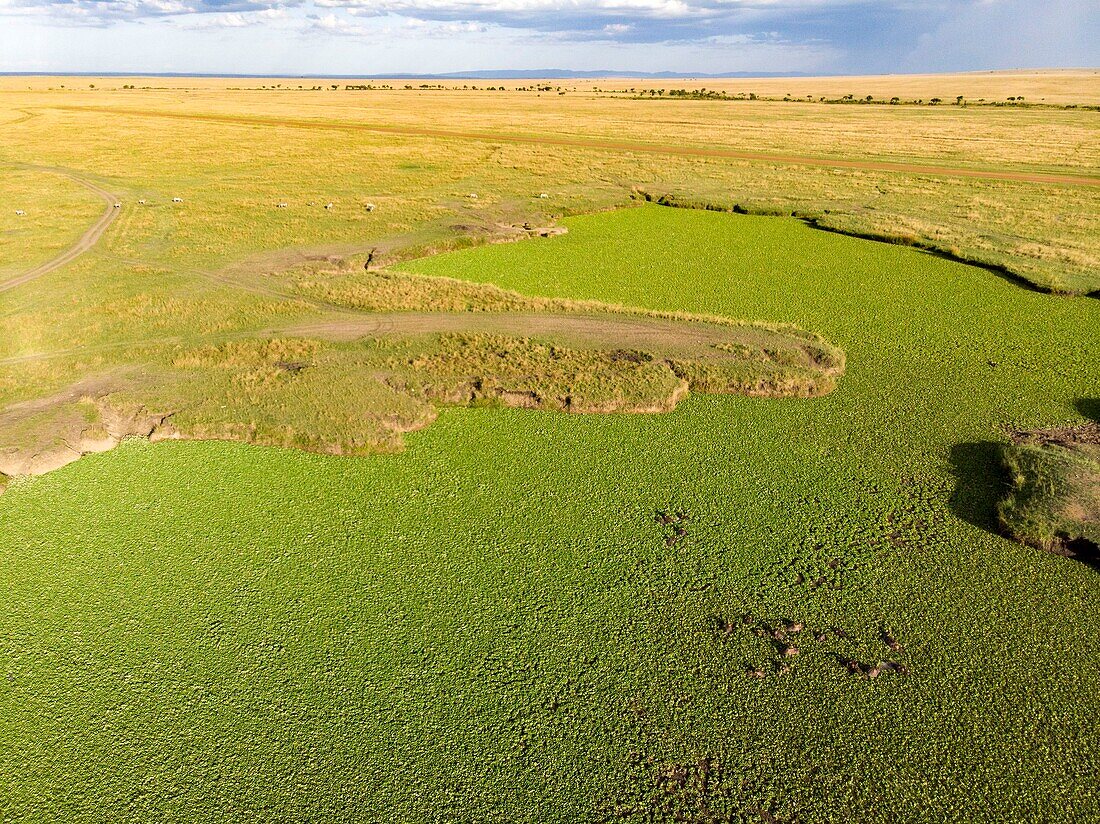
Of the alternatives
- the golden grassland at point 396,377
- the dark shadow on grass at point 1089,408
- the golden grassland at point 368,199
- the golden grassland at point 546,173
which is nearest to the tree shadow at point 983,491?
the dark shadow on grass at point 1089,408

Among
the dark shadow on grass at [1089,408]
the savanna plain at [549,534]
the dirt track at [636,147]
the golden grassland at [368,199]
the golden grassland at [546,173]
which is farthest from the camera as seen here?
the dirt track at [636,147]

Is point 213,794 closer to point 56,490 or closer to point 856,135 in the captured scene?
point 56,490

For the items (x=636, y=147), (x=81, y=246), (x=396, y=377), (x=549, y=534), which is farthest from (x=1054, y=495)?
(x=636, y=147)

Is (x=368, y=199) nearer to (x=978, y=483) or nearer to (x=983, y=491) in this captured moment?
(x=978, y=483)

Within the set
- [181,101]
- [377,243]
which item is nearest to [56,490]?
[377,243]

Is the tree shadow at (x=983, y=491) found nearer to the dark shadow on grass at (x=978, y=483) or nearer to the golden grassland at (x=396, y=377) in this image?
the dark shadow on grass at (x=978, y=483)

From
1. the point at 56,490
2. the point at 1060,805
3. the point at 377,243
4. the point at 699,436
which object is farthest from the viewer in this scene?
the point at 377,243
